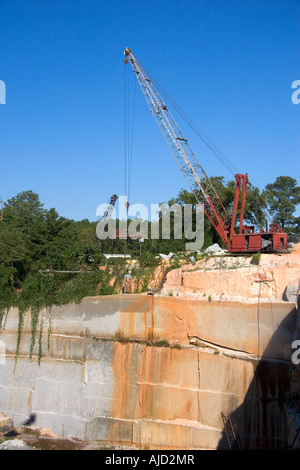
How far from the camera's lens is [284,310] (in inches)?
761

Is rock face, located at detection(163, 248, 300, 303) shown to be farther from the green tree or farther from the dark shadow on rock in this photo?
the green tree

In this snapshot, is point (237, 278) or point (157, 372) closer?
point (157, 372)

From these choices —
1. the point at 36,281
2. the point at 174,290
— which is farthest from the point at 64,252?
the point at 174,290

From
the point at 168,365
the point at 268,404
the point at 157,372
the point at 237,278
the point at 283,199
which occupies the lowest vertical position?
the point at 268,404

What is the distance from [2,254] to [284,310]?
59.1 ft

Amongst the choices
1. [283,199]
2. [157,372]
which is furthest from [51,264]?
[283,199]

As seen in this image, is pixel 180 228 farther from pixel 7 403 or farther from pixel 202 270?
pixel 7 403

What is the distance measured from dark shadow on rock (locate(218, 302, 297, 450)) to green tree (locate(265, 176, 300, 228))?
27514 millimetres

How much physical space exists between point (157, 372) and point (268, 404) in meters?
5.22

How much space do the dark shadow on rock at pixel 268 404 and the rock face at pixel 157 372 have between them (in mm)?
41

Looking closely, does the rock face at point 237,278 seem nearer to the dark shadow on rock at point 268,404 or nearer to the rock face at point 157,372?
the rock face at point 157,372

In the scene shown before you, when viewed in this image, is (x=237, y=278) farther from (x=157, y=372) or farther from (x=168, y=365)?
(x=157, y=372)

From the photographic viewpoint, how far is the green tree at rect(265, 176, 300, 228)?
45.0 m

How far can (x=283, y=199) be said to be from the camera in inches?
1794
